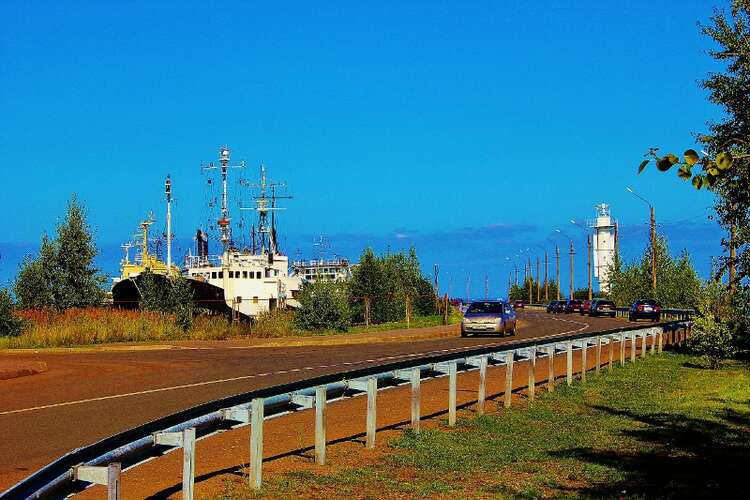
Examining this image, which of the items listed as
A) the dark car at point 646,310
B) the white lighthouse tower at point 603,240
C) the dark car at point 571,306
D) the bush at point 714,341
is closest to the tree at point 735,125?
the bush at point 714,341

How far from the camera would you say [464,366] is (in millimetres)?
16953

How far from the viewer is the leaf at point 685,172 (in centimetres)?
521

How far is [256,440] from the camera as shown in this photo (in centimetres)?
982

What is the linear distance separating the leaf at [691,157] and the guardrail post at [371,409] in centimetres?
750

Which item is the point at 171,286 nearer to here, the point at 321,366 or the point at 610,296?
the point at 321,366

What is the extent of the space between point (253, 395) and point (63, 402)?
896 cm

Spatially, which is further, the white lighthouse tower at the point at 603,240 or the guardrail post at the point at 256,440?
the white lighthouse tower at the point at 603,240

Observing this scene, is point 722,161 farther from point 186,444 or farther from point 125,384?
point 125,384

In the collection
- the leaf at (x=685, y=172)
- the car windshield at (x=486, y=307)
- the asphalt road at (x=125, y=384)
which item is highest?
the leaf at (x=685, y=172)

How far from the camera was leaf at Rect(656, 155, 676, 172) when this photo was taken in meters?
5.30

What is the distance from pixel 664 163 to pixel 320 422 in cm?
658

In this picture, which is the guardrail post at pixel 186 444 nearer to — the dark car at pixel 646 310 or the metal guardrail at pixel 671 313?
the metal guardrail at pixel 671 313

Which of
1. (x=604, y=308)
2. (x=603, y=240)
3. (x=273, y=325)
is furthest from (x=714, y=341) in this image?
(x=603, y=240)

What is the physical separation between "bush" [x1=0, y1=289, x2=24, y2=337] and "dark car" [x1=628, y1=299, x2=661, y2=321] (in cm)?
4144
